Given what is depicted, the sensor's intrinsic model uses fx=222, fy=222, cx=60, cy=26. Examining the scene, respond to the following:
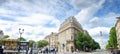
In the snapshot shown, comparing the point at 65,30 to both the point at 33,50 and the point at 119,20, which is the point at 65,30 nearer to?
the point at 119,20

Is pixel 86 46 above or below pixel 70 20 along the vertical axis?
below

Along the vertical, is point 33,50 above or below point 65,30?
below

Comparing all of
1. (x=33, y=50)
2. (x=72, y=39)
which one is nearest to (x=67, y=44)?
(x=72, y=39)

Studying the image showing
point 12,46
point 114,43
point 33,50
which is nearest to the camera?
point 33,50

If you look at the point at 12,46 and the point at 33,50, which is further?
the point at 12,46

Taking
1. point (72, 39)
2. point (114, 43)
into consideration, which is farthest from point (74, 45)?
point (114, 43)

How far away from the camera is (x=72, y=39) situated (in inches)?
4515

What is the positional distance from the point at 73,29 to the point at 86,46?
69.6ft

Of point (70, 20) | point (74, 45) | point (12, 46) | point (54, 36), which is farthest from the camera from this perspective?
point (54, 36)

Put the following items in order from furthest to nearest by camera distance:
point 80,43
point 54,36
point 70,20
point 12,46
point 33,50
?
point 54,36 → point 70,20 → point 80,43 → point 12,46 → point 33,50

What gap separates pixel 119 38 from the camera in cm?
9156

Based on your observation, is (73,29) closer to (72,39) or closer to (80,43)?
(72,39)

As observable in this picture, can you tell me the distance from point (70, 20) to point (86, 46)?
27963 mm

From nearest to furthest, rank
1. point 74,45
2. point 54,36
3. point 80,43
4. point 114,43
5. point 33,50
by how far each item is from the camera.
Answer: point 33,50, point 114,43, point 80,43, point 74,45, point 54,36
